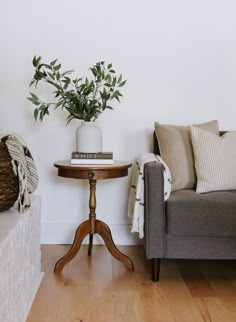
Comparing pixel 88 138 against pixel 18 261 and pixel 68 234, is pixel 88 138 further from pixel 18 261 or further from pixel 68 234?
pixel 18 261

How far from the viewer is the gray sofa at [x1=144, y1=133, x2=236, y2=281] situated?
7.13 feet

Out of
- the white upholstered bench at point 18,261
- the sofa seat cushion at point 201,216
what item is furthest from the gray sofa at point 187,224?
the white upholstered bench at point 18,261

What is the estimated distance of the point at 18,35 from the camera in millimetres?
2957

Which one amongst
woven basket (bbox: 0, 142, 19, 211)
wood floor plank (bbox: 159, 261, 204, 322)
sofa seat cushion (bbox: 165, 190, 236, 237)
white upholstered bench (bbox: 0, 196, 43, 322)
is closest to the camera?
white upholstered bench (bbox: 0, 196, 43, 322)

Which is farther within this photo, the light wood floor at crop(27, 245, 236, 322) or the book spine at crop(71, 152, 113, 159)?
the book spine at crop(71, 152, 113, 159)

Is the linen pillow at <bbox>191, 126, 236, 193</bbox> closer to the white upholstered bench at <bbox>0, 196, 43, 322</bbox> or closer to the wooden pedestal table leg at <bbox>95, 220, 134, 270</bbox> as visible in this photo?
the wooden pedestal table leg at <bbox>95, 220, 134, 270</bbox>

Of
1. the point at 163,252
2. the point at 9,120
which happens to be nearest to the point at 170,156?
the point at 163,252

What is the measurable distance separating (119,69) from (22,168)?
1.42 m

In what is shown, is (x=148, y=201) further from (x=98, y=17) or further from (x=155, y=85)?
(x=98, y=17)

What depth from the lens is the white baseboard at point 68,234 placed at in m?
3.03

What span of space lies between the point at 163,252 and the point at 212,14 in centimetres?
175

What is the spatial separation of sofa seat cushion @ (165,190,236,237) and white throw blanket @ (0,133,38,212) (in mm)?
731

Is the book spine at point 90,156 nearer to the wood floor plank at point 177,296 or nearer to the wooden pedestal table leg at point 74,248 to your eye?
the wooden pedestal table leg at point 74,248

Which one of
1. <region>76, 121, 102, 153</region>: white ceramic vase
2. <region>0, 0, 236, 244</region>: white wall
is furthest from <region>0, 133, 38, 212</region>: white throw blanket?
<region>0, 0, 236, 244</region>: white wall
